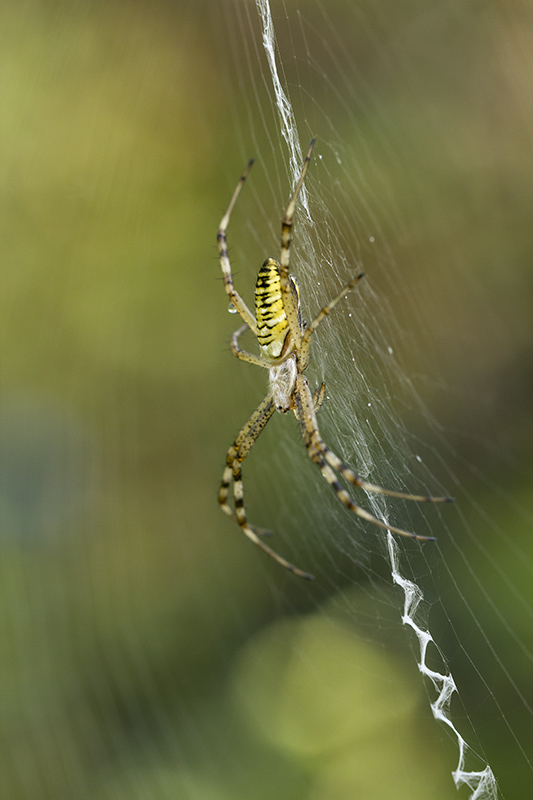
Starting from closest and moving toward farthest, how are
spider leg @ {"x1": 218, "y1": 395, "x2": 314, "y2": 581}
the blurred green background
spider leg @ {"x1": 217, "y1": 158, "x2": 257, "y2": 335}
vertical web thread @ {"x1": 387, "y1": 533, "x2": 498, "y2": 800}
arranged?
vertical web thread @ {"x1": 387, "y1": 533, "x2": 498, "y2": 800}, spider leg @ {"x1": 217, "y1": 158, "x2": 257, "y2": 335}, spider leg @ {"x1": 218, "y1": 395, "x2": 314, "y2": 581}, the blurred green background

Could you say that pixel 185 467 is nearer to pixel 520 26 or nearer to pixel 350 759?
pixel 350 759

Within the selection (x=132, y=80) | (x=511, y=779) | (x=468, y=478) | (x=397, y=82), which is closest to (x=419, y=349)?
(x=468, y=478)

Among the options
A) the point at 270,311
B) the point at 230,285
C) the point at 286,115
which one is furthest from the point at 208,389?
the point at 286,115

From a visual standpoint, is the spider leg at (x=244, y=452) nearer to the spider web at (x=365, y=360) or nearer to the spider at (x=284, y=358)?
the spider at (x=284, y=358)

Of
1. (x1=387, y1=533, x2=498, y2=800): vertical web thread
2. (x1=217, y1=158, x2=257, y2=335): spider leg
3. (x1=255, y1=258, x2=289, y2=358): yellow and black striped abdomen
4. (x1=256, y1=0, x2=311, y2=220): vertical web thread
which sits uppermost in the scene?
(x1=256, y1=0, x2=311, y2=220): vertical web thread

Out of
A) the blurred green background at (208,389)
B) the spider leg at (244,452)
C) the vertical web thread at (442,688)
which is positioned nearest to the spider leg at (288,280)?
the spider leg at (244,452)

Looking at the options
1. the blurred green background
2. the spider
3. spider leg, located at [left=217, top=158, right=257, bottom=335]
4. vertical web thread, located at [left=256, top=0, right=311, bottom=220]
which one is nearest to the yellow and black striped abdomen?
the spider

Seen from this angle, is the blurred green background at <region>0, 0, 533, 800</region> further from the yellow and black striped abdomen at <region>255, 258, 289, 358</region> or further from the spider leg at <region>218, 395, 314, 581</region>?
the yellow and black striped abdomen at <region>255, 258, 289, 358</region>

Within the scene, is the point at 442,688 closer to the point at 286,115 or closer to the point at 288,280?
the point at 288,280
